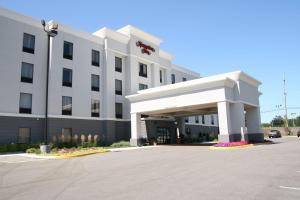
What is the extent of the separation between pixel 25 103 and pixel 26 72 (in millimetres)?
3326

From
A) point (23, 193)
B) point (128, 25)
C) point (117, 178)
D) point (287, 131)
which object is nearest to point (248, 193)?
point (117, 178)

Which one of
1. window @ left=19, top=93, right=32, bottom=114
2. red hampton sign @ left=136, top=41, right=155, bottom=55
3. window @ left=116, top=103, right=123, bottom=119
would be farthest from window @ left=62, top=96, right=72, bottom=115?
red hampton sign @ left=136, top=41, right=155, bottom=55

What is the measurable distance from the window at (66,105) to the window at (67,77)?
1.63m

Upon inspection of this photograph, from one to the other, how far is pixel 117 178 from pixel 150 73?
110 ft

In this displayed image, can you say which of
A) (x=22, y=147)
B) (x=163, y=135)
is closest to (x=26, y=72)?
(x=22, y=147)

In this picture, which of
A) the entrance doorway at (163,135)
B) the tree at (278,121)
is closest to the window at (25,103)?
the entrance doorway at (163,135)

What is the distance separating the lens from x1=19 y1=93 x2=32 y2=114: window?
2779 cm

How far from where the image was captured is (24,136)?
2778cm

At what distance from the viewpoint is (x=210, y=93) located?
27.6 m

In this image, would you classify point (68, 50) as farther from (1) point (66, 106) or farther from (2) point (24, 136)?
(2) point (24, 136)

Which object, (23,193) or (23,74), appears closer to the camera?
(23,193)

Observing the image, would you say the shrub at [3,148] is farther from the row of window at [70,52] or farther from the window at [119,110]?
the window at [119,110]

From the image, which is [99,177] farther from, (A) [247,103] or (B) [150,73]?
(B) [150,73]

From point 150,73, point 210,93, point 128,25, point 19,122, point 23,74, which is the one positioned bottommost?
point 19,122
